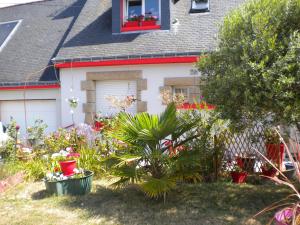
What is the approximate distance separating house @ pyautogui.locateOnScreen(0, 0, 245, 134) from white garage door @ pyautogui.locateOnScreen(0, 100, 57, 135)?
0.04 metres

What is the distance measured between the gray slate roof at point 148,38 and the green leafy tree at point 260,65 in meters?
4.38

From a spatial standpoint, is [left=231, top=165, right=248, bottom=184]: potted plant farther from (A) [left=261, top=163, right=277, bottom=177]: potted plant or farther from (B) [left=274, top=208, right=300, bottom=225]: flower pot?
(B) [left=274, top=208, right=300, bottom=225]: flower pot

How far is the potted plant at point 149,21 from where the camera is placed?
1122 cm

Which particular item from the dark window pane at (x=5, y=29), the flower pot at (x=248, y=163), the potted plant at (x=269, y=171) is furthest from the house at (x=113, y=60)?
the potted plant at (x=269, y=171)

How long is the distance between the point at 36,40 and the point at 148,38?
17.7 feet

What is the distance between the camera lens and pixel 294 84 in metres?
4.69

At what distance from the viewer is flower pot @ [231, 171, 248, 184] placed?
6.88m

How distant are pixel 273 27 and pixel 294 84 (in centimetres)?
86

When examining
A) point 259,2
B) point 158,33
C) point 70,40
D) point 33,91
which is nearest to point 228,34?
point 259,2

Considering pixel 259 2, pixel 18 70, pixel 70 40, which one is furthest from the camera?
pixel 18 70

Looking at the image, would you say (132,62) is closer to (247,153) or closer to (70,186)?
(247,153)

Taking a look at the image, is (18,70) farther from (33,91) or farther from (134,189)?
(134,189)

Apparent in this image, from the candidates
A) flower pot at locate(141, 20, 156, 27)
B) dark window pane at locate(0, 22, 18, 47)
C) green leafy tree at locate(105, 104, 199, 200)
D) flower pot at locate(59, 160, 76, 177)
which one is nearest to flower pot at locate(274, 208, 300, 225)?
green leafy tree at locate(105, 104, 199, 200)

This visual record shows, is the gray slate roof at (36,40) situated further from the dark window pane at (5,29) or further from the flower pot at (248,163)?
the flower pot at (248,163)
